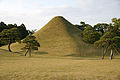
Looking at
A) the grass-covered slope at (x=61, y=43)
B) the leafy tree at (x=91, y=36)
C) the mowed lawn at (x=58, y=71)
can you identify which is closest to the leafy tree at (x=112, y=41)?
the mowed lawn at (x=58, y=71)

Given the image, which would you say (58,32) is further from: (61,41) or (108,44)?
(108,44)

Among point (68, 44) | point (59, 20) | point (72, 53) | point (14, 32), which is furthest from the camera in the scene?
point (59, 20)

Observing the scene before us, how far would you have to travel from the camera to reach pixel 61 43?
74.6 meters

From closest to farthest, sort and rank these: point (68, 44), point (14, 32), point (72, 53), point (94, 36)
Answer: point (14, 32)
point (72, 53)
point (94, 36)
point (68, 44)

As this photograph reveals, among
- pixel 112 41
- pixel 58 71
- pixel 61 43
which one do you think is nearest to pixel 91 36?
pixel 61 43

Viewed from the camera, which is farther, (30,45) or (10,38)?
(10,38)

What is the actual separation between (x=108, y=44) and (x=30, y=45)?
2697 centimetres

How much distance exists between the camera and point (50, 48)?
6881 centimetres

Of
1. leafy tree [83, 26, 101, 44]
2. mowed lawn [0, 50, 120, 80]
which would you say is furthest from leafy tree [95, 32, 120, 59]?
leafy tree [83, 26, 101, 44]

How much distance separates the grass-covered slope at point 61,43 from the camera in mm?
64750

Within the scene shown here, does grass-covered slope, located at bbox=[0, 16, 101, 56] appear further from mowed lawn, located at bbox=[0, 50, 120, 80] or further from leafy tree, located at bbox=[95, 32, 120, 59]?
mowed lawn, located at bbox=[0, 50, 120, 80]

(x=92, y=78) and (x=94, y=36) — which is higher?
(x=94, y=36)

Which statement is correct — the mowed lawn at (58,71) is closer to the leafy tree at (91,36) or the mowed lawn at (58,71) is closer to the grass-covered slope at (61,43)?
the grass-covered slope at (61,43)

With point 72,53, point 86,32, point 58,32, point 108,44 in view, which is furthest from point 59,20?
point 108,44
